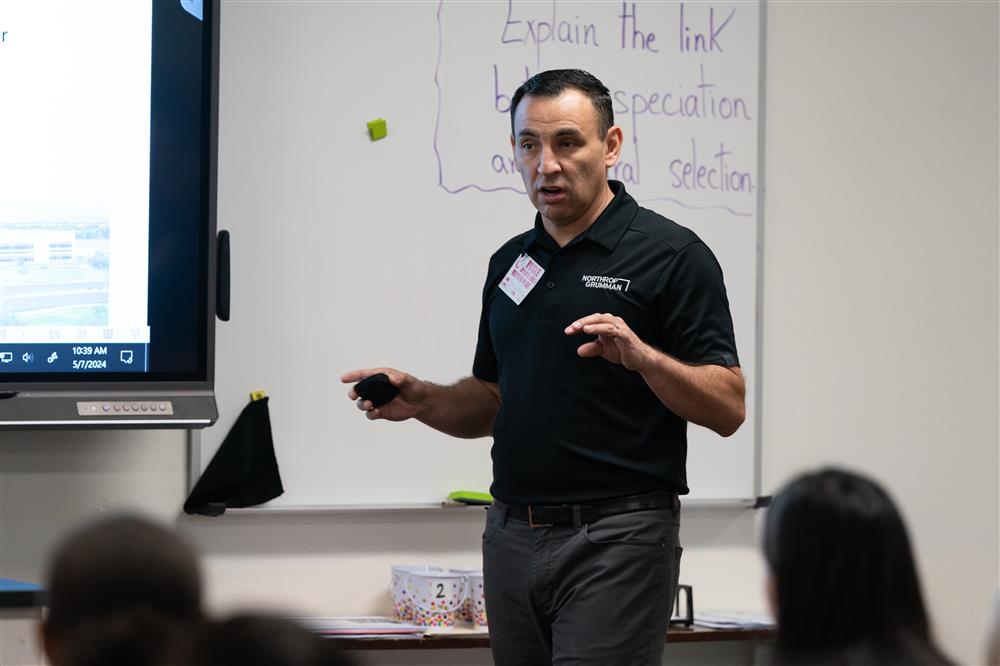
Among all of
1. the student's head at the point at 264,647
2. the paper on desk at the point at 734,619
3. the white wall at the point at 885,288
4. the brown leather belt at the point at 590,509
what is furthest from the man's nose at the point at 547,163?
the student's head at the point at 264,647

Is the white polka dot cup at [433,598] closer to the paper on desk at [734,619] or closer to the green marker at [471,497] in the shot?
the green marker at [471,497]

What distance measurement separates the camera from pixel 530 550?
6.90ft

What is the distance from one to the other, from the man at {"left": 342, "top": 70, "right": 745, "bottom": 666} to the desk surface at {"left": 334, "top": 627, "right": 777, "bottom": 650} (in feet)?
2.22

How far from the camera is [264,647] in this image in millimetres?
734

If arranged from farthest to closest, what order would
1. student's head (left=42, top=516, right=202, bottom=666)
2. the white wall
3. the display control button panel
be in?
the white wall → the display control button panel → student's head (left=42, top=516, right=202, bottom=666)

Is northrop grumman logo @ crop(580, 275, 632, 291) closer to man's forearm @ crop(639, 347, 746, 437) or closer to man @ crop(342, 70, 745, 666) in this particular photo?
man @ crop(342, 70, 745, 666)

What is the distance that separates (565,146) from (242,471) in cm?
121

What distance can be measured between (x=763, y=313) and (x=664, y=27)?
781 millimetres

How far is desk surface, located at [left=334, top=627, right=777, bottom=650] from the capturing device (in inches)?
110

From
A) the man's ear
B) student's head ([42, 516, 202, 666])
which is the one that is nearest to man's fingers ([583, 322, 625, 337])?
the man's ear

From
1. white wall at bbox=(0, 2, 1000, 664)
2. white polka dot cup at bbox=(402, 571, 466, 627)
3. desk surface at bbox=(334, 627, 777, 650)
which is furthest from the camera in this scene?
white wall at bbox=(0, 2, 1000, 664)

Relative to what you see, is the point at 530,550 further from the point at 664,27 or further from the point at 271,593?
the point at 664,27

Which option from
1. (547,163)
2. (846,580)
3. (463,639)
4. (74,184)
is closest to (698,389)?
(547,163)

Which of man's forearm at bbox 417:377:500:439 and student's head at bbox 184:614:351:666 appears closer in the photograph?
student's head at bbox 184:614:351:666
